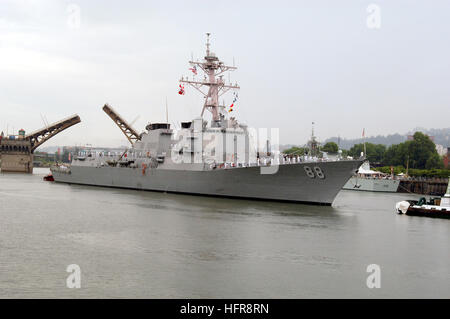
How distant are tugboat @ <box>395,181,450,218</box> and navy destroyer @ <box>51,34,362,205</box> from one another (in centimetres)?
278

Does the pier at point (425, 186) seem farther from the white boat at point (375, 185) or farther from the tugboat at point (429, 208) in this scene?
the tugboat at point (429, 208)

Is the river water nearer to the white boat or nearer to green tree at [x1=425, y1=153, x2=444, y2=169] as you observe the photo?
the white boat

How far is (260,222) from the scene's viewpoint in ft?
46.0

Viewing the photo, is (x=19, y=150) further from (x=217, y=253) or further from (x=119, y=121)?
(x=217, y=253)

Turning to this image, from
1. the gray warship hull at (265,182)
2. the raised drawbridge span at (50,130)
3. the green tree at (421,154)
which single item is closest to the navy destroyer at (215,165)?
the gray warship hull at (265,182)

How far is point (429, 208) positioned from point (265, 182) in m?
6.56

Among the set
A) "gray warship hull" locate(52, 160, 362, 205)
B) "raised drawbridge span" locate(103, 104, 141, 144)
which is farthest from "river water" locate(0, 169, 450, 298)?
"raised drawbridge span" locate(103, 104, 141, 144)

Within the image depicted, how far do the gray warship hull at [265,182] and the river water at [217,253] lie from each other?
2.19 m

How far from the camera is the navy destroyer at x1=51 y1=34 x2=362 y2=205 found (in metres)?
18.6

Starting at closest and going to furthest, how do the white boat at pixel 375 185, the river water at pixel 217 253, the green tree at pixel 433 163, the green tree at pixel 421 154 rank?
1. the river water at pixel 217 253
2. the white boat at pixel 375 185
3. the green tree at pixel 433 163
4. the green tree at pixel 421 154

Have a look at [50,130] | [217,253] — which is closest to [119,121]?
[50,130]

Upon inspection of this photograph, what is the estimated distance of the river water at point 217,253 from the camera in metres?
7.21

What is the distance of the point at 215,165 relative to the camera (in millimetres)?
21500
